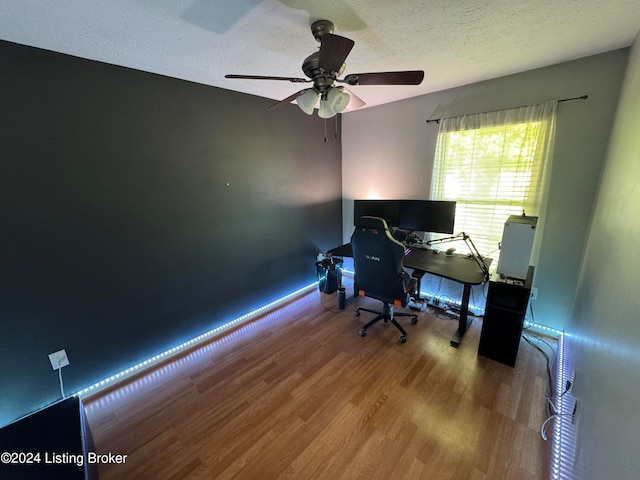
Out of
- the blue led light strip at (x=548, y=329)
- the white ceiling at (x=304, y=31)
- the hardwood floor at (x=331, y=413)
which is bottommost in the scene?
the hardwood floor at (x=331, y=413)

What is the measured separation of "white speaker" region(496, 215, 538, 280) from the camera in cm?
183

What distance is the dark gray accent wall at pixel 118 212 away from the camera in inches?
58.1

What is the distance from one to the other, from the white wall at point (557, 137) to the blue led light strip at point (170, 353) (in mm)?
2246

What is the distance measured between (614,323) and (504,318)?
1.04 m

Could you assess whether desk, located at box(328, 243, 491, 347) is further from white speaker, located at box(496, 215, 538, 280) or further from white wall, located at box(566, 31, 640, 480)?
white wall, located at box(566, 31, 640, 480)

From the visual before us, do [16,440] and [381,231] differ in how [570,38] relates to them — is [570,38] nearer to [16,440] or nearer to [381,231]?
[381,231]

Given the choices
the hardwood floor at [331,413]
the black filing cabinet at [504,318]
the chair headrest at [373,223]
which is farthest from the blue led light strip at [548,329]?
the chair headrest at [373,223]

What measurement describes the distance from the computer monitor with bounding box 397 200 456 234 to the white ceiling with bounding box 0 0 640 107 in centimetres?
121

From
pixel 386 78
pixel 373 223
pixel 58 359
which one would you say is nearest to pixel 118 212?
pixel 58 359

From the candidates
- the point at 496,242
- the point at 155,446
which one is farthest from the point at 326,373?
the point at 496,242

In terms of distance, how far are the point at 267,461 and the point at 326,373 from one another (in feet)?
2.32

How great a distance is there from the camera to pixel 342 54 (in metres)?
1.16

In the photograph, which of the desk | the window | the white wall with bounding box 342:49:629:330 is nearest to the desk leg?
the desk

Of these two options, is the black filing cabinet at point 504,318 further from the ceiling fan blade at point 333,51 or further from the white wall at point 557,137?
the ceiling fan blade at point 333,51
